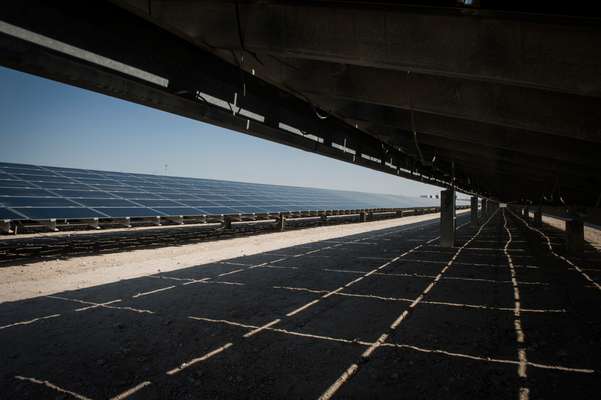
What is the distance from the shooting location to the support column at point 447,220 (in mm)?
16516

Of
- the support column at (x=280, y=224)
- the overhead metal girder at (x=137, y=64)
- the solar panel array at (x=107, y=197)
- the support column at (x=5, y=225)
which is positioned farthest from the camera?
the support column at (x=280, y=224)

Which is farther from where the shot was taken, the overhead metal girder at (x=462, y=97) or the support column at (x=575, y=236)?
the support column at (x=575, y=236)

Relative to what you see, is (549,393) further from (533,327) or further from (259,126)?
(259,126)

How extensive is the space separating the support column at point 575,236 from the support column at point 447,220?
4.62 m

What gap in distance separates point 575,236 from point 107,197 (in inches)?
968

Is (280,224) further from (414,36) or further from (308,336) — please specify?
(414,36)

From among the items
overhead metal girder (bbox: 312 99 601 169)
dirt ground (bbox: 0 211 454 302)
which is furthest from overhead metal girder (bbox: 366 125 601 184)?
dirt ground (bbox: 0 211 454 302)

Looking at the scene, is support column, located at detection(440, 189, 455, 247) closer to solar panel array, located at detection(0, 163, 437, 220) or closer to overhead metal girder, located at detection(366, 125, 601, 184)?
overhead metal girder, located at detection(366, 125, 601, 184)

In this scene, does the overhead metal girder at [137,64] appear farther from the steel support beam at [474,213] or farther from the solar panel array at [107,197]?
the steel support beam at [474,213]

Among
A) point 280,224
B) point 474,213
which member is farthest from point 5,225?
point 474,213

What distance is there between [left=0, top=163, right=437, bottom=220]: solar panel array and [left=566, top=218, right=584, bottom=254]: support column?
62.5 feet

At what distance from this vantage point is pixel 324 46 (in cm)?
478

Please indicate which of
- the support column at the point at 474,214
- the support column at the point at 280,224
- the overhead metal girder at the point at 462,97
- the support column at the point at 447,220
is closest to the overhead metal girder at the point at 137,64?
the overhead metal girder at the point at 462,97

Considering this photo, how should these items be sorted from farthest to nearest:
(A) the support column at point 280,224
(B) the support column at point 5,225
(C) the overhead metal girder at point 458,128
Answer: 1. (A) the support column at point 280,224
2. (B) the support column at point 5,225
3. (C) the overhead metal girder at point 458,128
